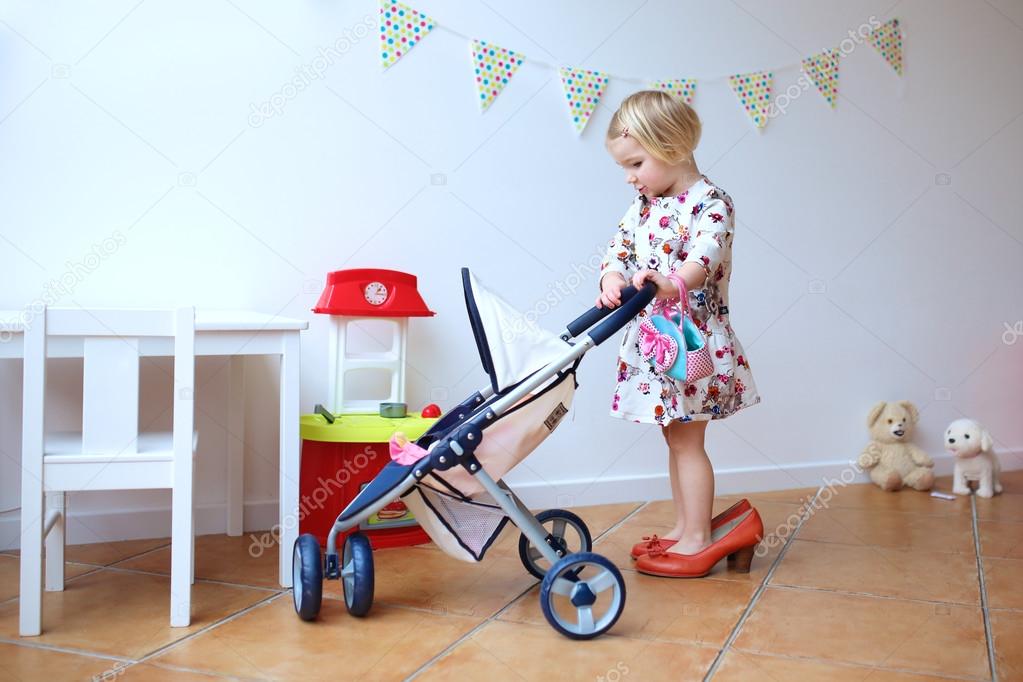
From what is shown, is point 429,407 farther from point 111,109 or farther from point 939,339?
point 939,339

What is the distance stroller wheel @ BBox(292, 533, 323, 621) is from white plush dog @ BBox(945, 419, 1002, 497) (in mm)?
2369

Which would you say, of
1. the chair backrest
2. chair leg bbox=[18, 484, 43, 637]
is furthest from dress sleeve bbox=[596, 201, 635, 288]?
chair leg bbox=[18, 484, 43, 637]

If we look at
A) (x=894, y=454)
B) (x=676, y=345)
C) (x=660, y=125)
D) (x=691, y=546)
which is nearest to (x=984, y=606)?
(x=691, y=546)

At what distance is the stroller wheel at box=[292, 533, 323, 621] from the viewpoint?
1.81m

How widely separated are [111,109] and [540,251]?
126cm

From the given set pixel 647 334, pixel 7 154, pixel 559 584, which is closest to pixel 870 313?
pixel 647 334

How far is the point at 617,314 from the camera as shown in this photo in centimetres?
181

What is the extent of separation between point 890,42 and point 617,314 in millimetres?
2254

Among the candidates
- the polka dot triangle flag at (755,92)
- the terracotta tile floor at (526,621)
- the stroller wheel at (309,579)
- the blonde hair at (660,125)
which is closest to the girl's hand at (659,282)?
the blonde hair at (660,125)

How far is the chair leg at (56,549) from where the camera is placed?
2.04m

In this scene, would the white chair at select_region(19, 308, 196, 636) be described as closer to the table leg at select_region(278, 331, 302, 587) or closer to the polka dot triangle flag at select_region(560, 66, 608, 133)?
the table leg at select_region(278, 331, 302, 587)

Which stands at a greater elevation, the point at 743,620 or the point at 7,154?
the point at 7,154

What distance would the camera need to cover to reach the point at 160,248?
8.09ft

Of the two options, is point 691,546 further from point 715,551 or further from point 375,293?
point 375,293
